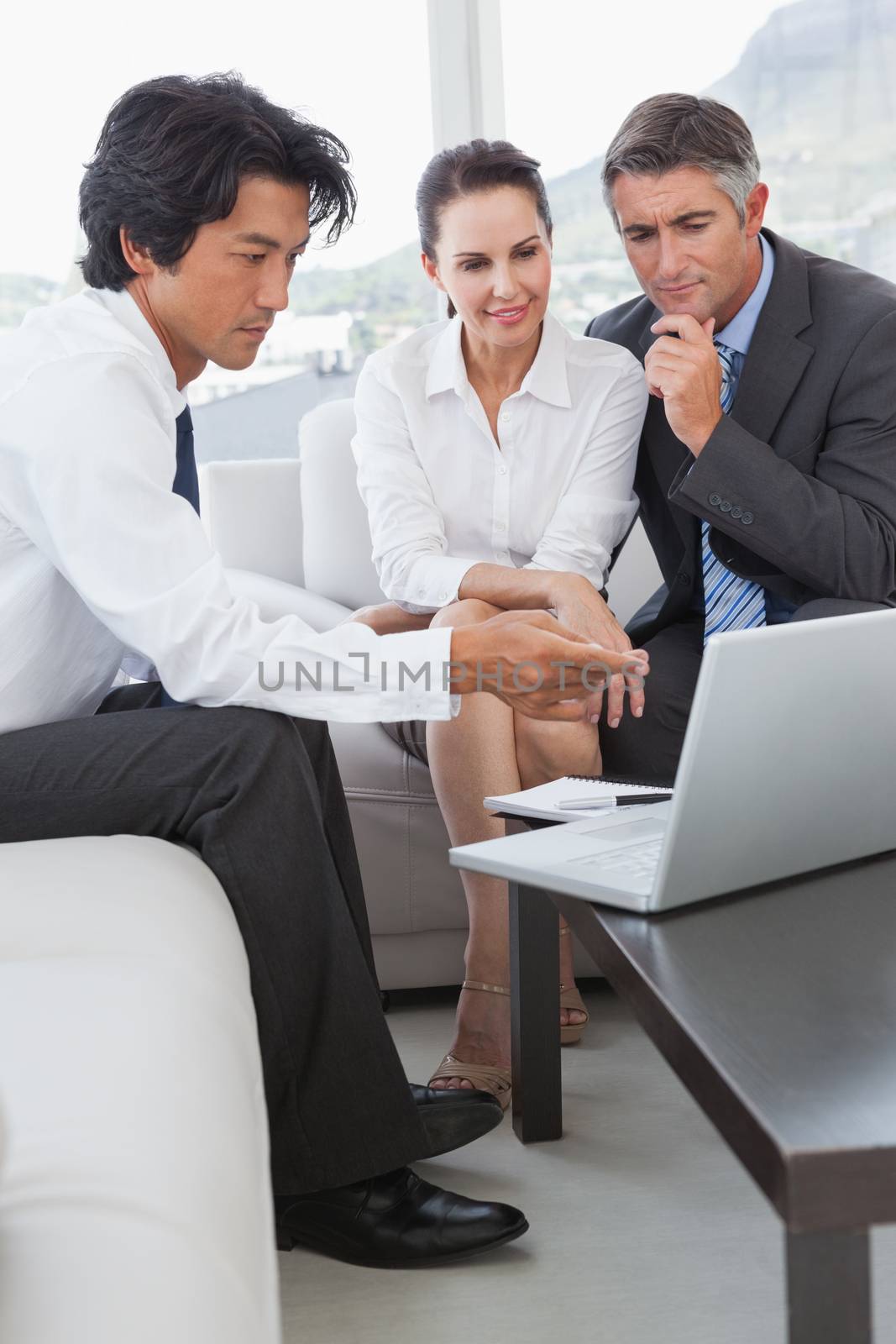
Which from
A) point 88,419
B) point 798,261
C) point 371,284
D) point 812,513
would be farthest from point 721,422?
point 371,284

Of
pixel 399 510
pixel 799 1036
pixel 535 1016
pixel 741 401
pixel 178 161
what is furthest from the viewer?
pixel 399 510

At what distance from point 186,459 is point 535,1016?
0.85m

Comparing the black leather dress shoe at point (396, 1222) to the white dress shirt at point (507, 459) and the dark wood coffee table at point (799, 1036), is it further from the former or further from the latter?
the white dress shirt at point (507, 459)

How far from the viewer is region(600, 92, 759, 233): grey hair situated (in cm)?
195

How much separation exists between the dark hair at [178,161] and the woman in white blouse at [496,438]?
0.54 meters

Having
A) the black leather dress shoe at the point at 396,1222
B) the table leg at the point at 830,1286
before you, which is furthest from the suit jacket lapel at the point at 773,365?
the table leg at the point at 830,1286

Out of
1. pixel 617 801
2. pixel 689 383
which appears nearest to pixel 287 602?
pixel 689 383

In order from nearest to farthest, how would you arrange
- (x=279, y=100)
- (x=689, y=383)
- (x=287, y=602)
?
(x=689, y=383) < (x=287, y=602) < (x=279, y=100)

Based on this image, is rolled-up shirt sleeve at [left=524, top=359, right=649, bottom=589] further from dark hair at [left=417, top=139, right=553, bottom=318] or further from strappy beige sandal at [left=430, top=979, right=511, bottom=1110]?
strappy beige sandal at [left=430, top=979, right=511, bottom=1110]

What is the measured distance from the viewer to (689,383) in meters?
1.89

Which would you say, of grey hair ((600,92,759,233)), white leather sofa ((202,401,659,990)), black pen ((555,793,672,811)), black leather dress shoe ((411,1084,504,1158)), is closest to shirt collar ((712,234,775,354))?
grey hair ((600,92,759,233))

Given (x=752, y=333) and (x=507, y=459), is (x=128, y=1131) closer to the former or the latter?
(x=507, y=459)

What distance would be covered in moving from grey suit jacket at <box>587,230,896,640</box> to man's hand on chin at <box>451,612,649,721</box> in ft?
1.80

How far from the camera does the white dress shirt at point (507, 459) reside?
2.10 meters
